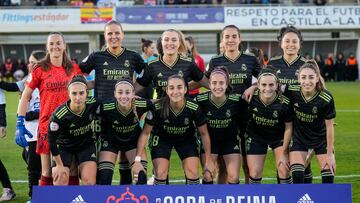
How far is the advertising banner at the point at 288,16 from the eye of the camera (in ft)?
112

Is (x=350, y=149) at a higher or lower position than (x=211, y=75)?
lower

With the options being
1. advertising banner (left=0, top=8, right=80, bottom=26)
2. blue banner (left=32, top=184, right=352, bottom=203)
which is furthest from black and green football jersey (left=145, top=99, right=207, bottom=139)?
advertising banner (left=0, top=8, right=80, bottom=26)

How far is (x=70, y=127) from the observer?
752cm

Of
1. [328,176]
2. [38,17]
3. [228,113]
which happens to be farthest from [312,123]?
[38,17]

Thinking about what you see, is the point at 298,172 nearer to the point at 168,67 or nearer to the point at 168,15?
the point at 168,67

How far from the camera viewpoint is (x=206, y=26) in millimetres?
34094

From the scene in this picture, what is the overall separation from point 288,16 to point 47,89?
89.7 ft

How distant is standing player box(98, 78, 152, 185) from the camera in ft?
24.8

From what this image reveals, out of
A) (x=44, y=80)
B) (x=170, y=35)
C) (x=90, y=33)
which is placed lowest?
(x=44, y=80)

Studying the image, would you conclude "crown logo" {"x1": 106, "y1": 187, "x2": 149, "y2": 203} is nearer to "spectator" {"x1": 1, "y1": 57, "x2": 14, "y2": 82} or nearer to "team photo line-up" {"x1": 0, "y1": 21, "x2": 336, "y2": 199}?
"team photo line-up" {"x1": 0, "y1": 21, "x2": 336, "y2": 199}

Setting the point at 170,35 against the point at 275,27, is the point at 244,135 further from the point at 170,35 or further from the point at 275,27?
the point at 275,27

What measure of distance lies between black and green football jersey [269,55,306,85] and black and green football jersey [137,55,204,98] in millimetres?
928

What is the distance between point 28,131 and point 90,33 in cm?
2691

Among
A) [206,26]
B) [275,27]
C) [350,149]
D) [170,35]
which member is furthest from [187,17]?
[170,35]
